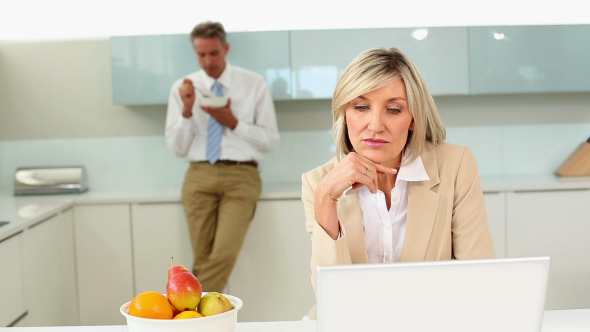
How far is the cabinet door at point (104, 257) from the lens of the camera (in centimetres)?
400

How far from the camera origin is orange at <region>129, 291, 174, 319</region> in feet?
4.38

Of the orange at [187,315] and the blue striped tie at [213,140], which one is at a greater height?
the blue striped tie at [213,140]

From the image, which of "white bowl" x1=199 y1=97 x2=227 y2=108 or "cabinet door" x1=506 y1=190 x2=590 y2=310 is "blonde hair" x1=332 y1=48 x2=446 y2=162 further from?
"cabinet door" x1=506 y1=190 x2=590 y2=310

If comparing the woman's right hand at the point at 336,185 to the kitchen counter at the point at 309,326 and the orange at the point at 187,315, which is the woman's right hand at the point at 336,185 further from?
the orange at the point at 187,315

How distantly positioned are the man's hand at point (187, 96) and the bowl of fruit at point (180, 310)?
8.49 ft

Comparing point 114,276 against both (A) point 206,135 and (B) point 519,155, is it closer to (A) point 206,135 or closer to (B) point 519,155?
(A) point 206,135

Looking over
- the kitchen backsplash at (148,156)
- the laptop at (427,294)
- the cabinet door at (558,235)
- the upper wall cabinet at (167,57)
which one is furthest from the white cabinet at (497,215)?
the laptop at (427,294)

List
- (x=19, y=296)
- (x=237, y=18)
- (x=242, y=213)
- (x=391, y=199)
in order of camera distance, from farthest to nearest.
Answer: (x=237, y=18)
(x=242, y=213)
(x=19, y=296)
(x=391, y=199)

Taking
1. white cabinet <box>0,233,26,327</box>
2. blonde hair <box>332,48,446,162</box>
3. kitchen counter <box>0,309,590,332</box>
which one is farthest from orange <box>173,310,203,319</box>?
white cabinet <box>0,233,26,327</box>

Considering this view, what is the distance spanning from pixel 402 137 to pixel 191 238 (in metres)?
2.29

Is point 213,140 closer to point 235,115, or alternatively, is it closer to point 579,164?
point 235,115

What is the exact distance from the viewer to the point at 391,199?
1.96 m

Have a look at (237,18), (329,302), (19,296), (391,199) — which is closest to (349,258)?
(391,199)

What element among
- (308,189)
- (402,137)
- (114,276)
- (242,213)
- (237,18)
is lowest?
(114,276)
